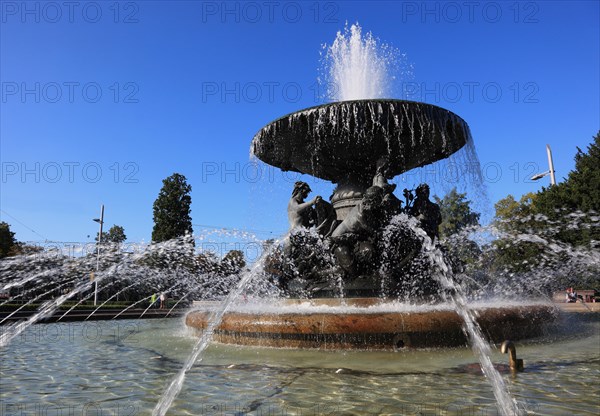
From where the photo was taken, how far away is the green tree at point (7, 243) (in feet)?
141

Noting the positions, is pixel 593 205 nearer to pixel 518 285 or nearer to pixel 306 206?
pixel 518 285

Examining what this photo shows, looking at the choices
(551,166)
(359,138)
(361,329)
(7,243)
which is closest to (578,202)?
(551,166)

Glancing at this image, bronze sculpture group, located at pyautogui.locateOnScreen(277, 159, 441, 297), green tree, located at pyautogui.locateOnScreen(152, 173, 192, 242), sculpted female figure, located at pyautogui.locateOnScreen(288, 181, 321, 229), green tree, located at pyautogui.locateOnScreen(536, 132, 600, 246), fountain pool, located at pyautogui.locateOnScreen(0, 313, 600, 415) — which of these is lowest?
fountain pool, located at pyautogui.locateOnScreen(0, 313, 600, 415)

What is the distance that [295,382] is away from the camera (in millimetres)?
4215

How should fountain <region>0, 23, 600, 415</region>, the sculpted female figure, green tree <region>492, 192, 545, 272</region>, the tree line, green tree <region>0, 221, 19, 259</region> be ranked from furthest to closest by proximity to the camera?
green tree <region>0, 221, 19, 259</region> → green tree <region>492, 192, 545, 272</region> → the tree line → the sculpted female figure → fountain <region>0, 23, 600, 415</region>

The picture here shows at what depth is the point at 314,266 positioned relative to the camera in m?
9.07

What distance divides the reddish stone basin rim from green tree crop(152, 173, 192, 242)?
148 feet

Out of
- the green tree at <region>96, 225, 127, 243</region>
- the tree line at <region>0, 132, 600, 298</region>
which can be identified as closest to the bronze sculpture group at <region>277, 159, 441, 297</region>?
the tree line at <region>0, 132, 600, 298</region>

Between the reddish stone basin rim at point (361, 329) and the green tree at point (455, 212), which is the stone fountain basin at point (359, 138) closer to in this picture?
the reddish stone basin rim at point (361, 329)

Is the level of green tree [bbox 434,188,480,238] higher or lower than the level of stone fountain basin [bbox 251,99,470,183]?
higher

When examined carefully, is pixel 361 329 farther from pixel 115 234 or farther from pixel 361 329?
pixel 115 234

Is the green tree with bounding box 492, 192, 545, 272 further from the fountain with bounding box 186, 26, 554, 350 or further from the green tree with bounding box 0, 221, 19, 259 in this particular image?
the green tree with bounding box 0, 221, 19, 259

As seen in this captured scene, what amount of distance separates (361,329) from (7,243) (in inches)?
1870

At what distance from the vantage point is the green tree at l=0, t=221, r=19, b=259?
4284cm
